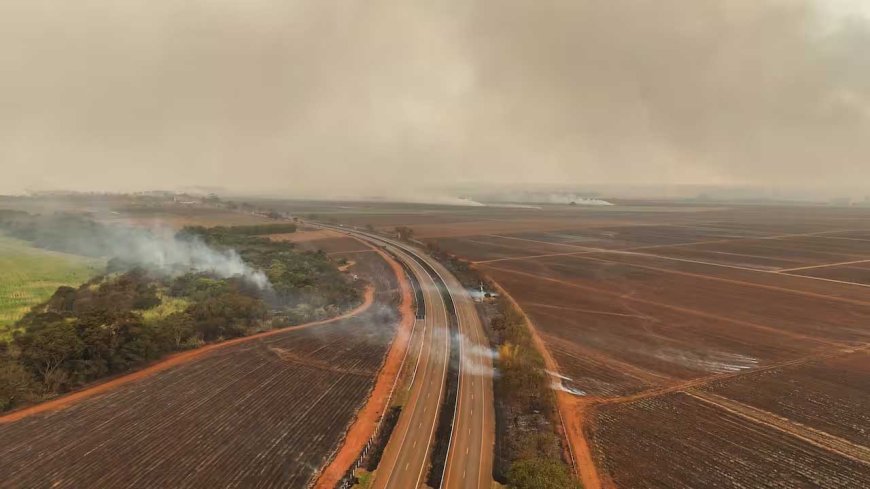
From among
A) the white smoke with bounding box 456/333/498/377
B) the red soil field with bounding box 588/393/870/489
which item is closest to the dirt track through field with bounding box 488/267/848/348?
the red soil field with bounding box 588/393/870/489

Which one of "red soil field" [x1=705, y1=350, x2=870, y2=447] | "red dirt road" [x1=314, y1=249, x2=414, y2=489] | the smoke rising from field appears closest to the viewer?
"red dirt road" [x1=314, y1=249, x2=414, y2=489]

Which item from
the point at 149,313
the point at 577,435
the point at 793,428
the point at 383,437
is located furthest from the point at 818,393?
the point at 149,313

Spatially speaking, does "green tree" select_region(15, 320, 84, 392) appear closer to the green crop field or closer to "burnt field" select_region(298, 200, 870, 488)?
the green crop field

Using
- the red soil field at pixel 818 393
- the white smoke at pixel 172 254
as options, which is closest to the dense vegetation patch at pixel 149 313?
the white smoke at pixel 172 254

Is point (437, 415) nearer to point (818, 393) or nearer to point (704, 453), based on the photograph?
point (704, 453)

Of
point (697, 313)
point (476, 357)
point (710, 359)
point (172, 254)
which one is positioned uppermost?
point (172, 254)

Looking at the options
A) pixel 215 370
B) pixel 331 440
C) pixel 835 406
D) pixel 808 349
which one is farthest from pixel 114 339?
pixel 808 349
